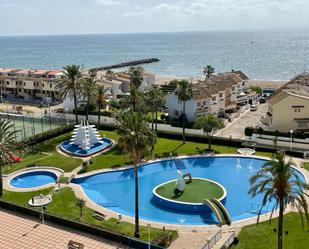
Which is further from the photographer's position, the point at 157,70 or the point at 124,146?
the point at 157,70

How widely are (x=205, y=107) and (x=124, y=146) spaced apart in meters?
44.0

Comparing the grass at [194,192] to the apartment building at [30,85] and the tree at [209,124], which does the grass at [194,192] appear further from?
the apartment building at [30,85]

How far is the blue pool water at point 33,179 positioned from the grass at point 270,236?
26802mm

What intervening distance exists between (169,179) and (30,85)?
62.0 metres

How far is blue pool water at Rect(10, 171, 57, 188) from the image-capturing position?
50719 mm

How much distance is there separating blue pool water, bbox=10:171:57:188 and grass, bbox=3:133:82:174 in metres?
1.98

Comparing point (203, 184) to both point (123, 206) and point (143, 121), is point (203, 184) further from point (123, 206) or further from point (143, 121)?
point (143, 121)

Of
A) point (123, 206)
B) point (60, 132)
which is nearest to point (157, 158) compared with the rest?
point (123, 206)

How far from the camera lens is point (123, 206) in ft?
144

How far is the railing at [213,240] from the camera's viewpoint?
1300 inches

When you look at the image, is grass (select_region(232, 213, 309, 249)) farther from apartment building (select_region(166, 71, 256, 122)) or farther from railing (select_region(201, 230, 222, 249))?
apartment building (select_region(166, 71, 256, 122))

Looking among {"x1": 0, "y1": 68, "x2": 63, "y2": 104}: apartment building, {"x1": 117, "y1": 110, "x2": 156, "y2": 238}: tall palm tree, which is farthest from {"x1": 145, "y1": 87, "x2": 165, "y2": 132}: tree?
{"x1": 0, "y1": 68, "x2": 63, "y2": 104}: apartment building

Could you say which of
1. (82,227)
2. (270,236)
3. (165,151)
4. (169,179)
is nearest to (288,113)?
(165,151)

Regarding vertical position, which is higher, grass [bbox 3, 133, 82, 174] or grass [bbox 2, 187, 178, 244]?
grass [bbox 3, 133, 82, 174]
